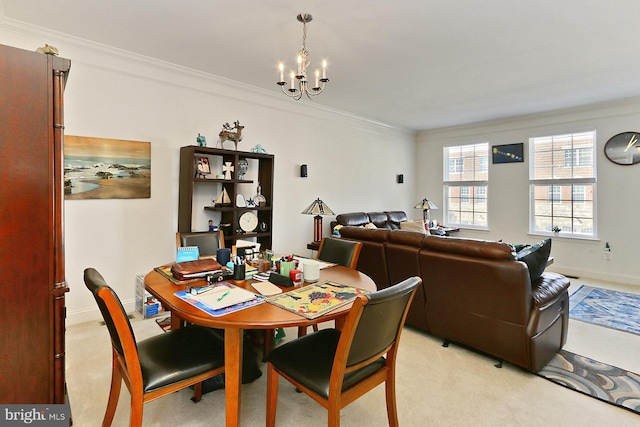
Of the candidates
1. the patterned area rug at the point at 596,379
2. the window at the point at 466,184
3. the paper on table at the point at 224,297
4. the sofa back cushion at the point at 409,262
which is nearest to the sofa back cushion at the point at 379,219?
the window at the point at 466,184

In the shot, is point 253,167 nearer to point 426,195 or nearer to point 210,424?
point 210,424

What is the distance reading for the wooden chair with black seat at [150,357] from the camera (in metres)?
1.32

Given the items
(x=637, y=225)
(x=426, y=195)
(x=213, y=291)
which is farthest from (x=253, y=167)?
(x=637, y=225)

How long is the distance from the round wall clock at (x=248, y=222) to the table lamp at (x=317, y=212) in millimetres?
859

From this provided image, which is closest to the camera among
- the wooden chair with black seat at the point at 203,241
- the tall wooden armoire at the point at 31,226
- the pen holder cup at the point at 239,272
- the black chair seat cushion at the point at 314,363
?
the tall wooden armoire at the point at 31,226

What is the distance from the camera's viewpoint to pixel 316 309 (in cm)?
147

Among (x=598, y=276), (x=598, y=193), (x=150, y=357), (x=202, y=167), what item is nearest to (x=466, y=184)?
(x=598, y=193)

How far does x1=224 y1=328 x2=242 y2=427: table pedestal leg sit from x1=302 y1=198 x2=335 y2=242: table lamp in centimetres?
295

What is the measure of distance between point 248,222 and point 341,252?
1.62 m

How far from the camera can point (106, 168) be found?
10.1ft

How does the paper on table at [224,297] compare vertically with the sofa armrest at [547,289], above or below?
above

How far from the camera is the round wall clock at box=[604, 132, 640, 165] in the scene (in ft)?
14.8

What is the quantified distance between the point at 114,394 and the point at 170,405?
0.41m

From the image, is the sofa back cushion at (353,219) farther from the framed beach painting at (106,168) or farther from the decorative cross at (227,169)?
the framed beach painting at (106,168)
